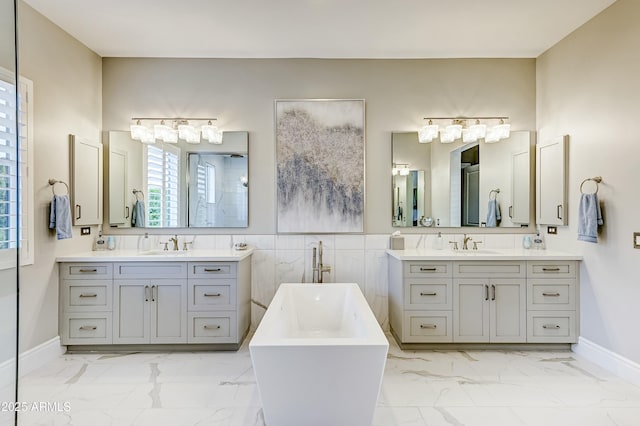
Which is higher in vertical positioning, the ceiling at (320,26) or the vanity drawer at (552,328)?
the ceiling at (320,26)

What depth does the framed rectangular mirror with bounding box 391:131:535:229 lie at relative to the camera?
3.69 meters

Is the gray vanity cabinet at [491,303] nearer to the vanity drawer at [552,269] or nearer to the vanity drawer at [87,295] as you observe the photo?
the vanity drawer at [552,269]

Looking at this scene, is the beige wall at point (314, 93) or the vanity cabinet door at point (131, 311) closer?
the vanity cabinet door at point (131, 311)

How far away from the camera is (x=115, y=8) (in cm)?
283

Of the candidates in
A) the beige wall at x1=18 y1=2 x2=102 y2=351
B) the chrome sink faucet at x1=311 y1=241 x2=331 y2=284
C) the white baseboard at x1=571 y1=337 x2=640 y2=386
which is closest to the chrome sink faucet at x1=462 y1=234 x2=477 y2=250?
the white baseboard at x1=571 y1=337 x2=640 y2=386

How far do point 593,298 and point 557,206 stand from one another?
0.87 m

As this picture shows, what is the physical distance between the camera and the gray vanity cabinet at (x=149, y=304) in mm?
3125

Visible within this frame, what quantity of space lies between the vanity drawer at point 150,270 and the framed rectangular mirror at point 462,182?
2171 millimetres

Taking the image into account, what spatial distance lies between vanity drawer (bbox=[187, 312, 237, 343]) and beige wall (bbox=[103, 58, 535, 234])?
0.97 metres

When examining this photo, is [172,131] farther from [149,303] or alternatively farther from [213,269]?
[149,303]

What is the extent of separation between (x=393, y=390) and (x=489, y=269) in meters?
Result: 1.42

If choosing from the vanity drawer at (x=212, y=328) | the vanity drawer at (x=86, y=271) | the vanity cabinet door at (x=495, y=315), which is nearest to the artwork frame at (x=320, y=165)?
the vanity drawer at (x=212, y=328)

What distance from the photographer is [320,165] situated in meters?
3.70

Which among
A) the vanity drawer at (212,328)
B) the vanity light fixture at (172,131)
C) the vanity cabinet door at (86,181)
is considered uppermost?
the vanity light fixture at (172,131)
